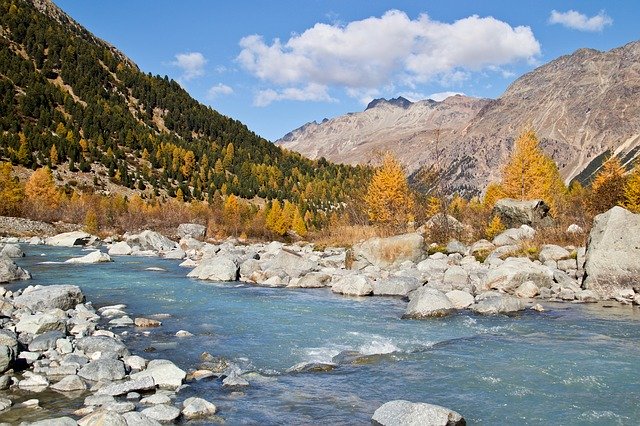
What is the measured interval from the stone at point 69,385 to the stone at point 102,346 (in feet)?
5.23

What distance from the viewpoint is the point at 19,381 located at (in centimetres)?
916

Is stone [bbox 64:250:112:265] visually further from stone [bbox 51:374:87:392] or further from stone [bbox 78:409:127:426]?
stone [bbox 78:409:127:426]

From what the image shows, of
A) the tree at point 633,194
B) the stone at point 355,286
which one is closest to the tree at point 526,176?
the tree at point 633,194

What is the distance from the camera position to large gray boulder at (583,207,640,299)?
60.1ft

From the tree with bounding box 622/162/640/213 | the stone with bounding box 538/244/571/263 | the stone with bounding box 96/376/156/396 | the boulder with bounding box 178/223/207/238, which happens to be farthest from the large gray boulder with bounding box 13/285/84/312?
the boulder with bounding box 178/223/207/238

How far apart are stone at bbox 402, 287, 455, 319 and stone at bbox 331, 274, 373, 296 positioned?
442 cm

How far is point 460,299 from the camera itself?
703 inches

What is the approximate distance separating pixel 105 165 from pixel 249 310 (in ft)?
348

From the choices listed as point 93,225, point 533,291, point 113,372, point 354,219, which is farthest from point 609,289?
point 93,225

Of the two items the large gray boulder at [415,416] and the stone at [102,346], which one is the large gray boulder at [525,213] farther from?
the stone at [102,346]

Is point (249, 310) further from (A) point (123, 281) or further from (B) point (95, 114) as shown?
(B) point (95, 114)

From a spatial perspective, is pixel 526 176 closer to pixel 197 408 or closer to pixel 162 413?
pixel 197 408

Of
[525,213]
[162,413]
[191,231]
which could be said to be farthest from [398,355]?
[191,231]

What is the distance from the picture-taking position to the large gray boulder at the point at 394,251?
90.3ft
